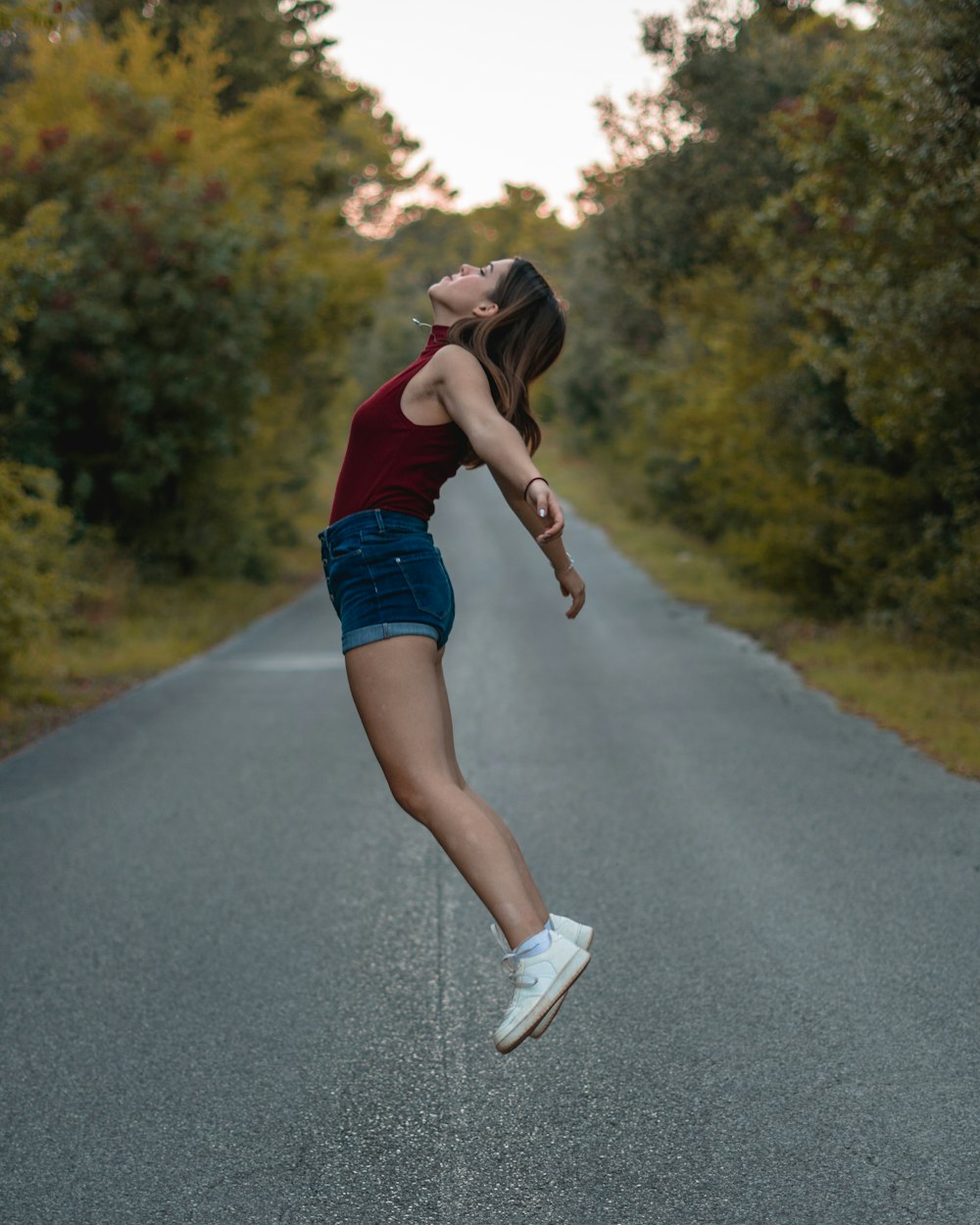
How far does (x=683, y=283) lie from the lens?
20.5 metres

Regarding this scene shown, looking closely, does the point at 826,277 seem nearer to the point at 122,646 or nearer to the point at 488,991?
the point at 122,646

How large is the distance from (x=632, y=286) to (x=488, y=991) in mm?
17883

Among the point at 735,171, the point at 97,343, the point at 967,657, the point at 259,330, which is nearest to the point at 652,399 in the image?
the point at 735,171

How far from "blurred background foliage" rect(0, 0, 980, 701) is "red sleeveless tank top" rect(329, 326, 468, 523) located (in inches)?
211

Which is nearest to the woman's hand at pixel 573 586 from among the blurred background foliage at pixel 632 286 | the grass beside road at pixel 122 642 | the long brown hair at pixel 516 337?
the long brown hair at pixel 516 337

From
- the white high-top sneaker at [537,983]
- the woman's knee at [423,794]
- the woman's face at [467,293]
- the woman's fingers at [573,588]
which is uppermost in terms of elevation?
the woman's face at [467,293]

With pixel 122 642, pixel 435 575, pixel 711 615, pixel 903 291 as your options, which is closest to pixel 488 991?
pixel 435 575

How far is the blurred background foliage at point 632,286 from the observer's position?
413 inches

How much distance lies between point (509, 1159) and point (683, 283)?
18653mm

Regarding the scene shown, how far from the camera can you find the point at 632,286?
21.0 metres

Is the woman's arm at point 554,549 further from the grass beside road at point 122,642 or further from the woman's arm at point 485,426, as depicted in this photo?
the grass beside road at point 122,642

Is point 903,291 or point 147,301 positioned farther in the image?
point 147,301

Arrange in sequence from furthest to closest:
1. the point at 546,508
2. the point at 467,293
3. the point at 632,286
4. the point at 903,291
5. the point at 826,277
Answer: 1. the point at 632,286
2. the point at 826,277
3. the point at 903,291
4. the point at 467,293
5. the point at 546,508

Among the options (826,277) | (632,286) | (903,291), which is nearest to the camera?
(903,291)
